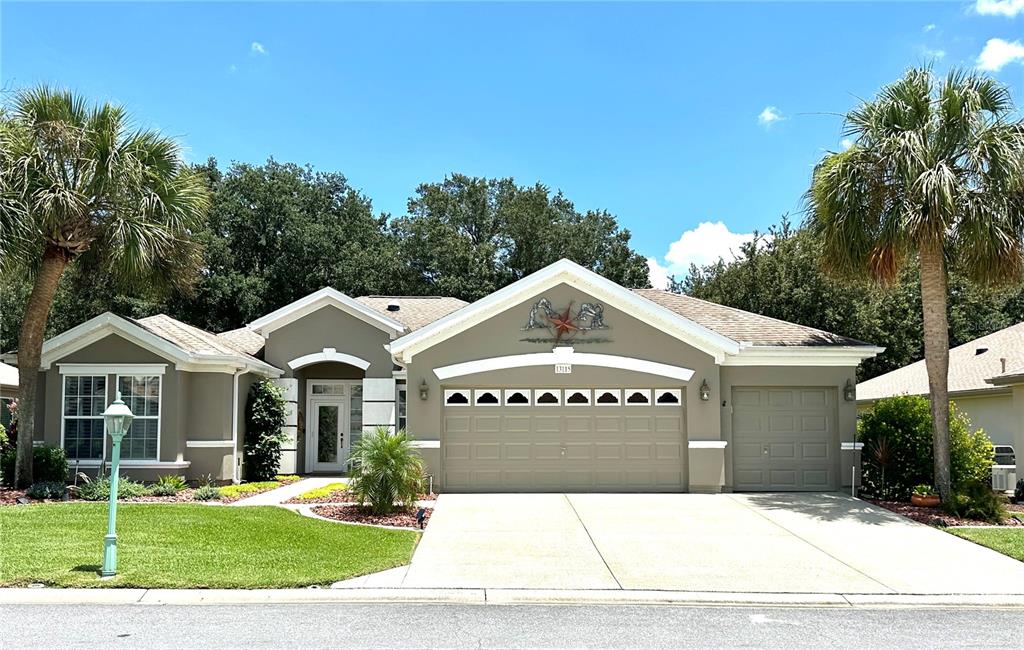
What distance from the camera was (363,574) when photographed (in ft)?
32.0

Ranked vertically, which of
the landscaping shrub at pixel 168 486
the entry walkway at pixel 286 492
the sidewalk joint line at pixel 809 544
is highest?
the landscaping shrub at pixel 168 486

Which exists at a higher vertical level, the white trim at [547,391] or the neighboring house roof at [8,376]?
the neighboring house roof at [8,376]

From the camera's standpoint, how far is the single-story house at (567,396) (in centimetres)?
1756

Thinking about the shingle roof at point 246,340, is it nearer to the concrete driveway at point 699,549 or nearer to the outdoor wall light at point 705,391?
the concrete driveway at point 699,549

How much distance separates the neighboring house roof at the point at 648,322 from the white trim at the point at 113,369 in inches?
208

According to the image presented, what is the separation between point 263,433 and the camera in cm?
2002

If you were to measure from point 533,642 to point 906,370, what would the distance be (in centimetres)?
2284

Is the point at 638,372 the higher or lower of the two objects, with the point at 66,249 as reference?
lower

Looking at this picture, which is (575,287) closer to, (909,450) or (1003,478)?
(909,450)

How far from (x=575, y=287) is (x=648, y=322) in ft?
5.72

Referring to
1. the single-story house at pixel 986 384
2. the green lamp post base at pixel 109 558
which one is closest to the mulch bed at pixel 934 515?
the single-story house at pixel 986 384

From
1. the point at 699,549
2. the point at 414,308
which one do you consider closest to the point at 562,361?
the point at 699,549

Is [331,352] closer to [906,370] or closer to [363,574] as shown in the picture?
[363,574]

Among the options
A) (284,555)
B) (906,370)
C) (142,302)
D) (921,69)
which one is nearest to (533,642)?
(284,555)
